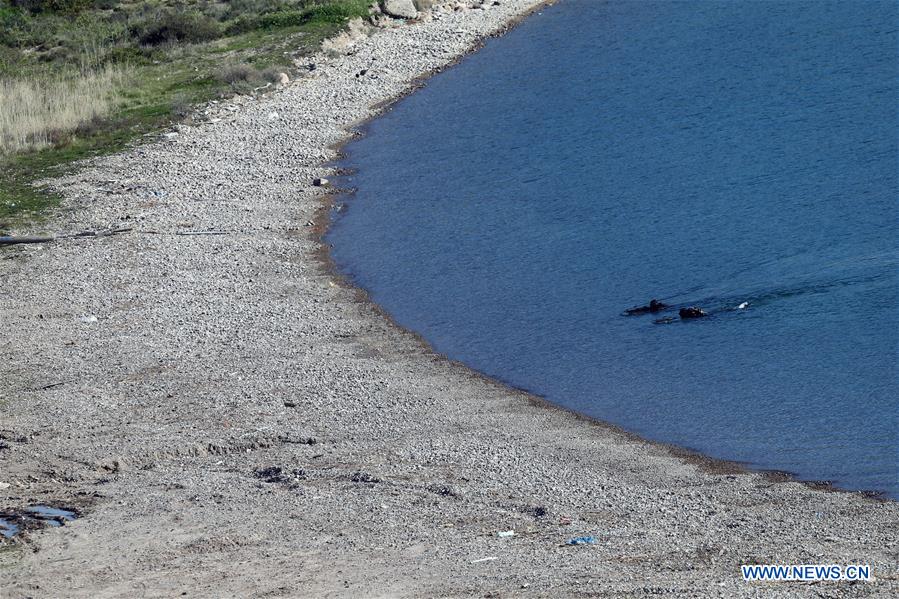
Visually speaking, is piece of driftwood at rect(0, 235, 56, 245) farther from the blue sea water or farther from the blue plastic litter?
the blue plastic litter

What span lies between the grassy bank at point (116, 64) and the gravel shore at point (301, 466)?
6713 millimetres

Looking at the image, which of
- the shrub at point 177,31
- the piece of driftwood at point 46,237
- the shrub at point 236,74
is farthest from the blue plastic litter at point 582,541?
the shrub at point 177,31

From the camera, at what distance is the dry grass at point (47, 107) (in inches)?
1262

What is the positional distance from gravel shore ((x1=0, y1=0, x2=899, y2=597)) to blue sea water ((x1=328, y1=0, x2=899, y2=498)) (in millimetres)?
1123

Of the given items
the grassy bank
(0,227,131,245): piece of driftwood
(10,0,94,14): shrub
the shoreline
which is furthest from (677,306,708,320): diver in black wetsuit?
(10,0,94,14): shrub

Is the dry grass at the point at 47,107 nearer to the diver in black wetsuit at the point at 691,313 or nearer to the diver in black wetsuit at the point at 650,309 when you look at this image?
the diver in black wetsuit at the point at 650,309

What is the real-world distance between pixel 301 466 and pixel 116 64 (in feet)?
95.5

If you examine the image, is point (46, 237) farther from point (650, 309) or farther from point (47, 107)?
point (650, 309)

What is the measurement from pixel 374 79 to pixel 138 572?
28624 mm

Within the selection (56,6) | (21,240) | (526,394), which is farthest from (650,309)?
(56,6)

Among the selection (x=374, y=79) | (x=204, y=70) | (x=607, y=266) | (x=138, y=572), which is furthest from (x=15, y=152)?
(x=138, y=572)

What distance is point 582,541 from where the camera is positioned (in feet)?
39.7

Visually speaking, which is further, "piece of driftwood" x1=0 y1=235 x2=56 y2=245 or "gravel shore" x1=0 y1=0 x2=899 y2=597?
"piece of driftwood" x1=0 y1=235 x2=56 y2=245

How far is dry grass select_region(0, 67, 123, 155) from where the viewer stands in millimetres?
32062
